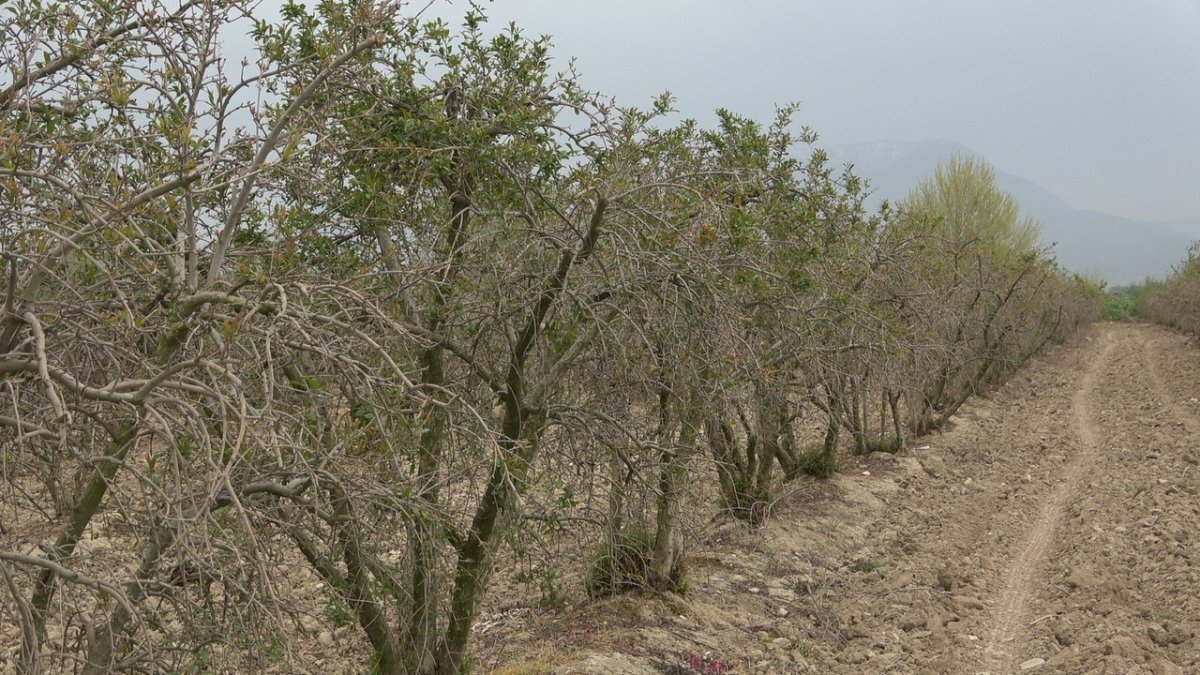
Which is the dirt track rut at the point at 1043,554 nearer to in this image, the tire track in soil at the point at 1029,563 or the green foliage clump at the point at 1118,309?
the tire track in soil at the point at 1029,563

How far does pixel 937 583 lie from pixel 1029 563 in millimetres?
1427

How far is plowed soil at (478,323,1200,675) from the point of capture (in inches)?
301

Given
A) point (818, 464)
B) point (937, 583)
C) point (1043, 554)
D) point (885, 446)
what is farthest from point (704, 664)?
point (885, 446)

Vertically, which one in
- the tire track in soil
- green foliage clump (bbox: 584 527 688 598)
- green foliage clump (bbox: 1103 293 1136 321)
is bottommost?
the tire track in soil

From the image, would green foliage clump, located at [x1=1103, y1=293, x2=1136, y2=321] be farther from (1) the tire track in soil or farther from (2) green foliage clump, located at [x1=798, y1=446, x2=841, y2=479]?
(2) green foliage clump, located at [x1=798, y1=446, x2=841, y2=479]

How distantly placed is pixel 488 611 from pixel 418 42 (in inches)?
204

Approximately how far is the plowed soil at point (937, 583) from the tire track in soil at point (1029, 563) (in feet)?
0.08

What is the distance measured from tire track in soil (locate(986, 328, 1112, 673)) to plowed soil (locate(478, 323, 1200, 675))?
0.03 m

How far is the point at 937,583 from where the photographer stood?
9.70 m

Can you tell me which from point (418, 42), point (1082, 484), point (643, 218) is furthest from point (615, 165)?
point (1082, 484)

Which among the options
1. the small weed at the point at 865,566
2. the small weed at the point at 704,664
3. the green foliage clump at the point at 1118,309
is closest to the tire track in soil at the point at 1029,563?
the small weed at the point at 865,566

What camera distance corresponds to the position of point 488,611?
867 centimetres

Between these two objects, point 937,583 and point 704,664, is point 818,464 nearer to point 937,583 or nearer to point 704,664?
point 937,583

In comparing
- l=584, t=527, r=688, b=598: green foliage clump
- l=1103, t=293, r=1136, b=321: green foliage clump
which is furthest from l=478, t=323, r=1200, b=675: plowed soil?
l=1103, t=293, r=1136, b=321: green foliage clump
